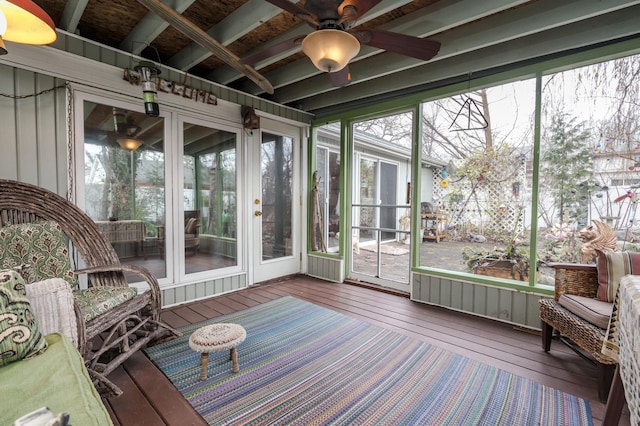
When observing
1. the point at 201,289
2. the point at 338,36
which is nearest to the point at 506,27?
the point at 338,36

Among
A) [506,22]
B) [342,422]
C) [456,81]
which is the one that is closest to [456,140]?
[456,81]

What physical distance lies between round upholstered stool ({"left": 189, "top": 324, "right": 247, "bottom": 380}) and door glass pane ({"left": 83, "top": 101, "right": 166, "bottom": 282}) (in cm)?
157

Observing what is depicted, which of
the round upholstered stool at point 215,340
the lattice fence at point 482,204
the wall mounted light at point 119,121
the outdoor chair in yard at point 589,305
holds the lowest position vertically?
the round upholstered stool at point 215,340

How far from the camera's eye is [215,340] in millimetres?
1820

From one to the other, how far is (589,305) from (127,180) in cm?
404

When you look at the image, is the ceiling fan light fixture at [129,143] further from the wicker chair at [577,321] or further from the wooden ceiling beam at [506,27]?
the wicker chair at [577,321]

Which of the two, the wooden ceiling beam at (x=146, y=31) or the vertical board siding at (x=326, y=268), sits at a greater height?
the wooden ceiling beam at (x=146, y=31)

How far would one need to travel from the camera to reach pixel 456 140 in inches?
129

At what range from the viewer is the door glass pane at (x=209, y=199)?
10.9 feet

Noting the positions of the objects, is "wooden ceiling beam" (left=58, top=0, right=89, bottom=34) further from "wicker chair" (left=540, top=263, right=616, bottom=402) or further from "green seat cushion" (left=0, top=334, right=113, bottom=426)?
"wicker chair" (left=540, top=263, right=616, bottom=402)

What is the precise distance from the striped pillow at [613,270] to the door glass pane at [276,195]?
11.5 ft

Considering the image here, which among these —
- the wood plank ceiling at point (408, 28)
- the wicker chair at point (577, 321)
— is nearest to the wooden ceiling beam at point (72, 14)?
the wood plank ceiling at point (408, 28)

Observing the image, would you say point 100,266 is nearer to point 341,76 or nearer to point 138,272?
point 138,272

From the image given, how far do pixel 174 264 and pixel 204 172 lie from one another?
1.13m
